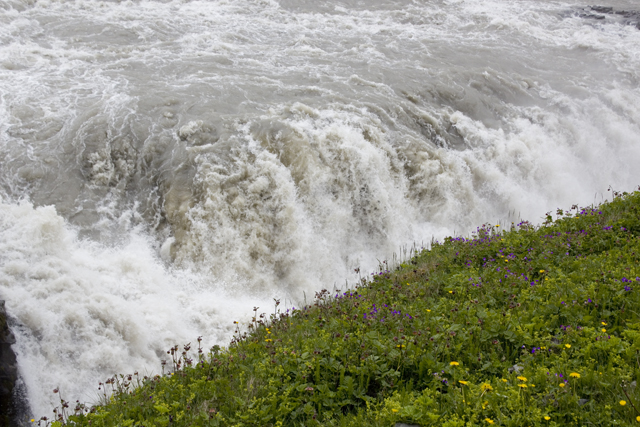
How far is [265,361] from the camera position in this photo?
16.0 feet

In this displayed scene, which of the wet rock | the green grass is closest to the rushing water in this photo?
the wet rock

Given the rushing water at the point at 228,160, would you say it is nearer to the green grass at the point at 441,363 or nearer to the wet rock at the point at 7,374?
the wet rock at the point at 7,374

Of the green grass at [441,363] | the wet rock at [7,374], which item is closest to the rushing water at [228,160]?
the wet rock at [7,374]

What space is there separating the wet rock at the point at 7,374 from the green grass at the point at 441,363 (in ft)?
4.14

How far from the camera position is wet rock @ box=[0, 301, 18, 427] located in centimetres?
575

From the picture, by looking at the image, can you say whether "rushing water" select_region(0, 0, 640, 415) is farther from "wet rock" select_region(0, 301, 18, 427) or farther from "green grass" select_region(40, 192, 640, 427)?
"green grass" select_region(40, 192, 640, 427)

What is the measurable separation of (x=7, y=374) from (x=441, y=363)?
5.36 metres

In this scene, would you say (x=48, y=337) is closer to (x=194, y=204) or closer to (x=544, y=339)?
(x=194, y=204)

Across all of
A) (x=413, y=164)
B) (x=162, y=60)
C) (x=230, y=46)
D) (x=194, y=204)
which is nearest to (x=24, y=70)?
(x=162, y=60)

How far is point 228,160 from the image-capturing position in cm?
1097

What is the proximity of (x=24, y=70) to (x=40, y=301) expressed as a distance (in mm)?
9516

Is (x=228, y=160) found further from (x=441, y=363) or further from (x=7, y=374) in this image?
(x=441, y=363)

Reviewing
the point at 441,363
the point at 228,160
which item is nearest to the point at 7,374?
the point at 441,363

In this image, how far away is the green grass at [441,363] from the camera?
3.85 m
